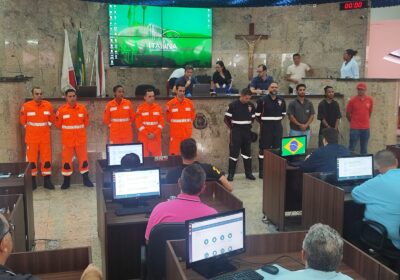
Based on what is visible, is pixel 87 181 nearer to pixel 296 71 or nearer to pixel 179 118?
pixel 179 118

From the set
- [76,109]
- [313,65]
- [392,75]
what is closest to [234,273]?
[76,109]

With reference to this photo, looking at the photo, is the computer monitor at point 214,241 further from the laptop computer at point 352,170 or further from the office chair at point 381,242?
the laptop computer at point 352,170

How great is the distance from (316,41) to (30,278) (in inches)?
448

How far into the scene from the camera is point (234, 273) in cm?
296

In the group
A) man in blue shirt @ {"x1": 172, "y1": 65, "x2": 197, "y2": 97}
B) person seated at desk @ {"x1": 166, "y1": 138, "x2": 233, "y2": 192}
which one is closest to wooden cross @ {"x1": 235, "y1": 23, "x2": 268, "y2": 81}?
man in blue shirt @ {"x1": 172, "y1": 65, "x2": 197, "y2": 97}

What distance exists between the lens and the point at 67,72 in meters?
10.5

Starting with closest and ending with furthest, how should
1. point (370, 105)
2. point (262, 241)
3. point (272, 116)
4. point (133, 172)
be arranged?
point (262, 241), point (133, 172), point (272, 116), point (370, 105)

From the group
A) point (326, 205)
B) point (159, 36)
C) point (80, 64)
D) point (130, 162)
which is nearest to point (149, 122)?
point (130, 162)

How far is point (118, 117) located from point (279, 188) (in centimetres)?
313

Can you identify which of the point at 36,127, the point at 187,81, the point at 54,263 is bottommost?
the point at 54,263

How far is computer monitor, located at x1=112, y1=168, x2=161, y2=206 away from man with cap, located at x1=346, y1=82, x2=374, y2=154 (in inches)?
220

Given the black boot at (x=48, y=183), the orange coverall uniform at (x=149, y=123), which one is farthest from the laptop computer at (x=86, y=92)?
the black boot at (x=48, y=183)

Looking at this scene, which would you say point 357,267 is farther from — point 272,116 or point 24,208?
point 272,116

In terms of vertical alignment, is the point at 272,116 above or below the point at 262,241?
above
